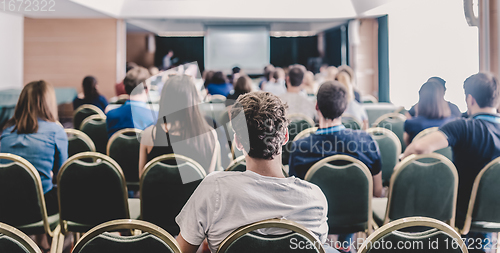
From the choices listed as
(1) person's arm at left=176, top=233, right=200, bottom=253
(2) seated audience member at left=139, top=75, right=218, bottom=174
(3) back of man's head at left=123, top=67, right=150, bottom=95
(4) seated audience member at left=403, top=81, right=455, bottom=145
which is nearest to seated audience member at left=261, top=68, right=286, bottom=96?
(3) back of man's head at left=123, top=67, right=150, bottom=95

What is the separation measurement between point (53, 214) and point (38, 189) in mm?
380

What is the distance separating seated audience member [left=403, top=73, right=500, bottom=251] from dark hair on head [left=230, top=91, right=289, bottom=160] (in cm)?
152

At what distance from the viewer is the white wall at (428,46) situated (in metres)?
6.59

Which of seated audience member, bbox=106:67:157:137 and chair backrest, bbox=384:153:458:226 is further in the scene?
seated audience member, bbox=106:67:157:137

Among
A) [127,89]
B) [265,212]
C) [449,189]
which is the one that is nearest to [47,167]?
[127,89]

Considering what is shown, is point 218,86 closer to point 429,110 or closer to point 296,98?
point 296,98

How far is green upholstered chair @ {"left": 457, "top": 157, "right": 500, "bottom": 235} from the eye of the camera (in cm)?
244

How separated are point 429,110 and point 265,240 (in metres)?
2.88

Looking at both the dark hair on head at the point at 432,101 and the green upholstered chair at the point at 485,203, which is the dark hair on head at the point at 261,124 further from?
the dark hair on head at the point at 432,101

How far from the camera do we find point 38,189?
2.42 meters

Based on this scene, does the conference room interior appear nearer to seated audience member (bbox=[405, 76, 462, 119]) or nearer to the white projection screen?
seated audience member (bbox=[405, 76, 462, 119])

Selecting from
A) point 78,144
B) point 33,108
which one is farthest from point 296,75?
point 33,108

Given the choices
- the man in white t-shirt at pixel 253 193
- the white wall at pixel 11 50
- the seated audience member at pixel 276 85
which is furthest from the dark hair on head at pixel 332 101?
the white wall at pixel 11 50

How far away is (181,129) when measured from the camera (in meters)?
2.76
